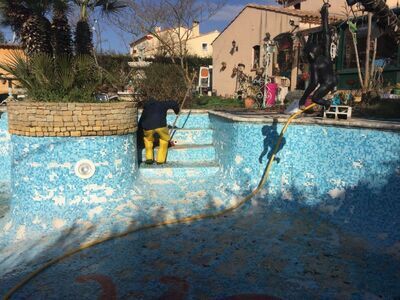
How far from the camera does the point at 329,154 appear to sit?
5414 mm

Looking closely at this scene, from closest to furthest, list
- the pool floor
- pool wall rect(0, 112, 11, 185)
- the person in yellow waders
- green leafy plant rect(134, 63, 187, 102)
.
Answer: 1. the pool floor
2. the person in yellow waders
3. pool wall rect(0, 112, 11, 185)
4. green leafy plant rect(134, 63, 187, 102)

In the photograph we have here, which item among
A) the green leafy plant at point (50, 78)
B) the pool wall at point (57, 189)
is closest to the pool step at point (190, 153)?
the pool wall at point (57, 189)

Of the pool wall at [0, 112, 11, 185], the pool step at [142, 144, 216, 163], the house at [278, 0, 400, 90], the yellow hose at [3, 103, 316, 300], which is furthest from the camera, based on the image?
the house at [278, 0, 400, 90]

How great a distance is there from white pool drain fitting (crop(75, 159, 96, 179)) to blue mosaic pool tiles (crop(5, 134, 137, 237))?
5 cm

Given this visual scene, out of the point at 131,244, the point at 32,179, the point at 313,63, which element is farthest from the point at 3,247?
the point at 313,63

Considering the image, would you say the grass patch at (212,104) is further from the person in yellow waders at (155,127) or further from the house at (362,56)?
the person in yellow waders at (155,127)

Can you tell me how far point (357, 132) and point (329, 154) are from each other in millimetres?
540

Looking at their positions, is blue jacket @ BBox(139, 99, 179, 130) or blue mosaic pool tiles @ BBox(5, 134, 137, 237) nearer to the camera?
blue mosaic pool tiles @ BBox(5, 134, 137, 237)

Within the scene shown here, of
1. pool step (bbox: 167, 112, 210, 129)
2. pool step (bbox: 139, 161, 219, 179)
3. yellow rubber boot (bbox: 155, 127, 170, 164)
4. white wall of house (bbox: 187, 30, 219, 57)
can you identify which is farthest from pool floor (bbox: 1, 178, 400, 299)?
white wall of house (bbox: 187, 30, 219, 57)

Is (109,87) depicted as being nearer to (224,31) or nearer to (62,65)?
(62,65)

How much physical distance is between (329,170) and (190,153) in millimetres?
2795

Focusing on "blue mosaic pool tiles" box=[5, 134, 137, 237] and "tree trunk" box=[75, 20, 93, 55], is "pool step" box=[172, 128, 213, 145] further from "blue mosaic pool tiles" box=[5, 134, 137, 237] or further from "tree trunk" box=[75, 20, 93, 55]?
"tree trunk" box=[75, 20, 93, 55]

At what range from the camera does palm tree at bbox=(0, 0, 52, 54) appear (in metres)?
6.91

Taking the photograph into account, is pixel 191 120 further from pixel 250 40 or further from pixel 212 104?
pixel 250 40
